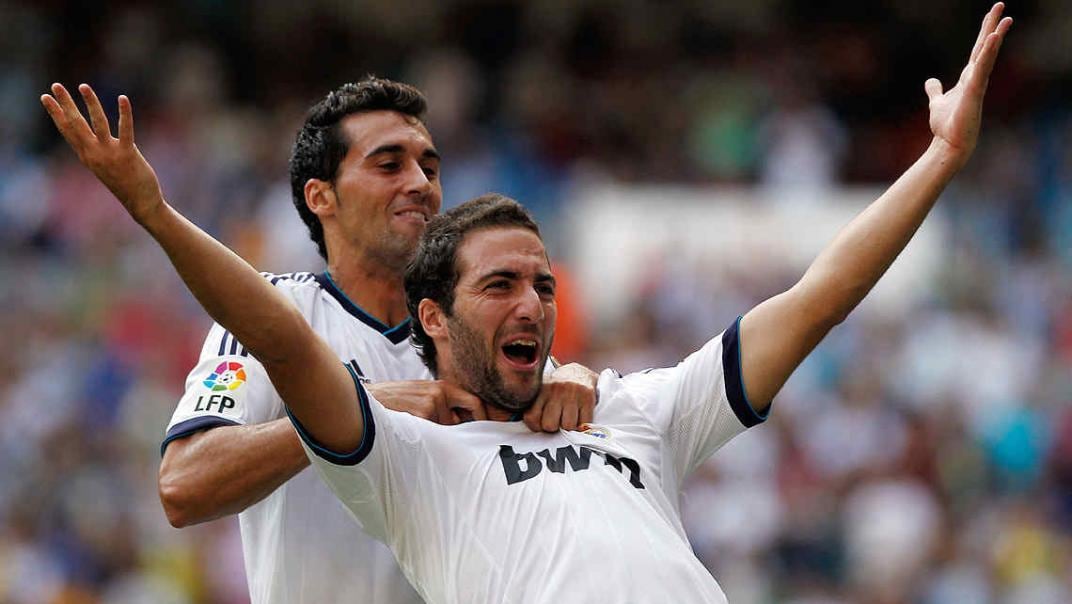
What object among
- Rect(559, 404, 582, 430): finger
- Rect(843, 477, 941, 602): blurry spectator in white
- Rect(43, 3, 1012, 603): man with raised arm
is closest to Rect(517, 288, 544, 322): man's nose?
Rect(43, 3, 1012, 603): man with raised arm

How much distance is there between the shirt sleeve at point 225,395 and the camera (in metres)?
5.11

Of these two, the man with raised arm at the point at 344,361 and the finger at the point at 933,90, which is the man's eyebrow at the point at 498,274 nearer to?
the man with raised arm at the point at 344,361

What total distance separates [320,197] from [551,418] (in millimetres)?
1478

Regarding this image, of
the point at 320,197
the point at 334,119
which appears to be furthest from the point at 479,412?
the point at 334,119

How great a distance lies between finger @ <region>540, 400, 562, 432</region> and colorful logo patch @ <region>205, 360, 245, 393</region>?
3.16 feet

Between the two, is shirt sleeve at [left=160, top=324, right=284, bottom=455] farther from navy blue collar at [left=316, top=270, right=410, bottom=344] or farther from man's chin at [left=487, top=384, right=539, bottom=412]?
man's chin at [left=487, top=384, right=539, bottom=412]

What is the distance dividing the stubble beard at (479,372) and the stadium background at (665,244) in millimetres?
6718

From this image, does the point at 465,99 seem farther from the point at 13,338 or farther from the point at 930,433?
the point at 930,433

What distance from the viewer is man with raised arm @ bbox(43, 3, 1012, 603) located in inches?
169

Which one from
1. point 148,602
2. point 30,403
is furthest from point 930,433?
point 30,403

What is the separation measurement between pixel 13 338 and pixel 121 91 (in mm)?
3403

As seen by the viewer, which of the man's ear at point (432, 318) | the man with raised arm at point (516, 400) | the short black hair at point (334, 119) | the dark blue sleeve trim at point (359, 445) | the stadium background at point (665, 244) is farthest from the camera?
the stadium background at point (665, 244)

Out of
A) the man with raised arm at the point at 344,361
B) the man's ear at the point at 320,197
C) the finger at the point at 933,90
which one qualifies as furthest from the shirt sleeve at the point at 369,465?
the finger at the point at 933,90

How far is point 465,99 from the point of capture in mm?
16625
